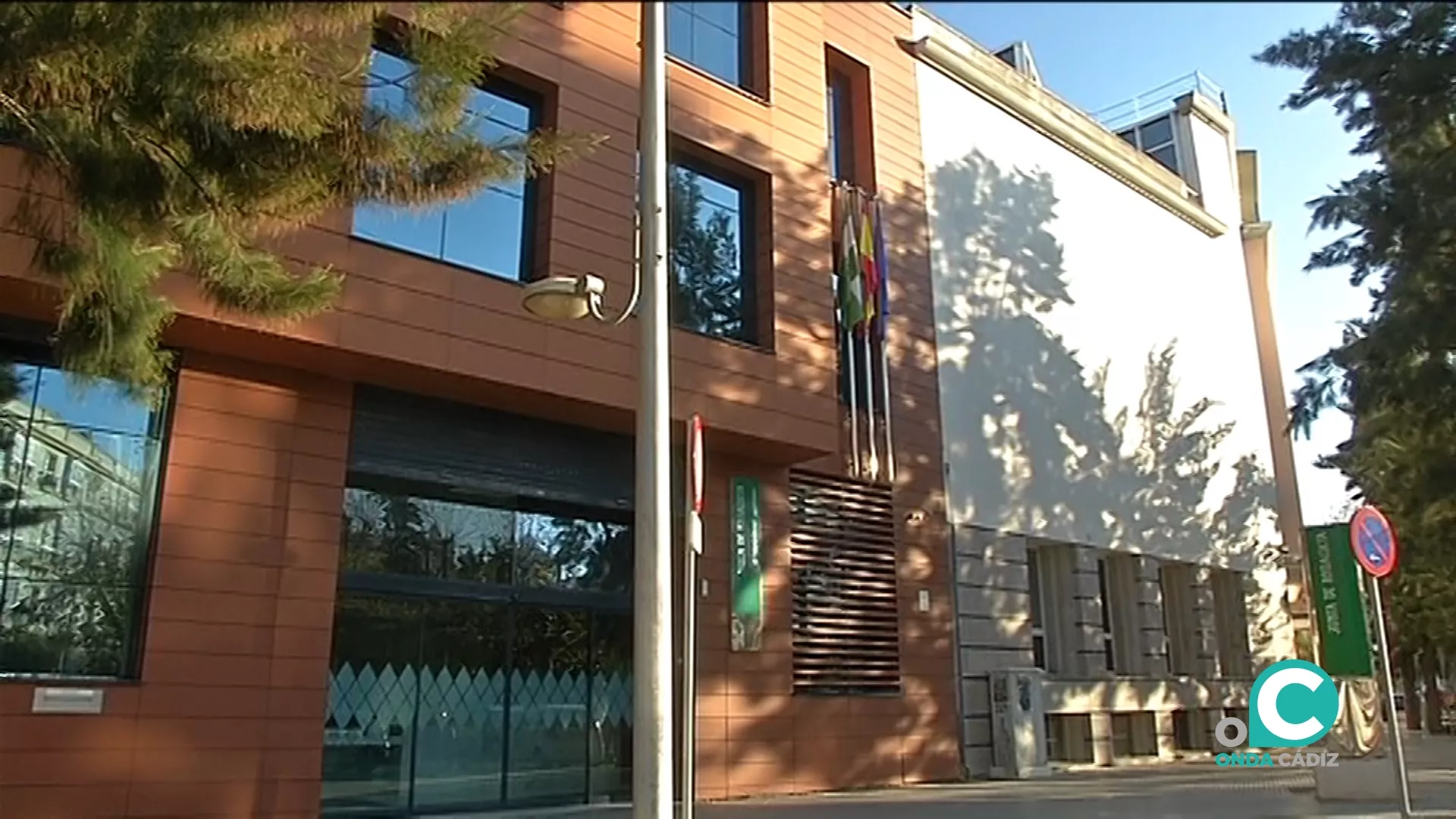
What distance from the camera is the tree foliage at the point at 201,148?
599 centimetres

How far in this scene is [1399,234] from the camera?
39.1 feet

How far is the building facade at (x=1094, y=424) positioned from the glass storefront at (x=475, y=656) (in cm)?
587

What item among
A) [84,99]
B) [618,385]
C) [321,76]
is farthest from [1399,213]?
[84,99]

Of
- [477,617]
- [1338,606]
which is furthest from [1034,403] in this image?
[477,617]

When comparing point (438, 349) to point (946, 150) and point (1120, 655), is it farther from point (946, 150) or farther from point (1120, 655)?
point (1120, 655)

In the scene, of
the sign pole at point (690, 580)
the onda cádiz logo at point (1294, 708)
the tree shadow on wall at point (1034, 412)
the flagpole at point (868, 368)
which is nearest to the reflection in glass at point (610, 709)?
the flagpole at point (868, 368)

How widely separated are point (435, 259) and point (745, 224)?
490cm

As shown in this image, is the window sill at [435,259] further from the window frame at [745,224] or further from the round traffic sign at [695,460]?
the round traffic sign at [695,460]

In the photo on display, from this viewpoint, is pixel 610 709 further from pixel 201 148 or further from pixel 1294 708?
pixel 201 148

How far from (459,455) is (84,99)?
5.98 m

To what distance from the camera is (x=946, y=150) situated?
62.8 ft

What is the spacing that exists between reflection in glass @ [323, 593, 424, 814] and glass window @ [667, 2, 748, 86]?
7.66 meters

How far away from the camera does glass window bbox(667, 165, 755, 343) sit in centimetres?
1410

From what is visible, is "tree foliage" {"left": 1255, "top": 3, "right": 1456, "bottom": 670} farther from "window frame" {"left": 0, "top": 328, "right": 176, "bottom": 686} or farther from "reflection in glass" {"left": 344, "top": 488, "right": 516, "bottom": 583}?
"window frame" {"left": 0, "top": 328, "right": 176, "bottom": 686}
